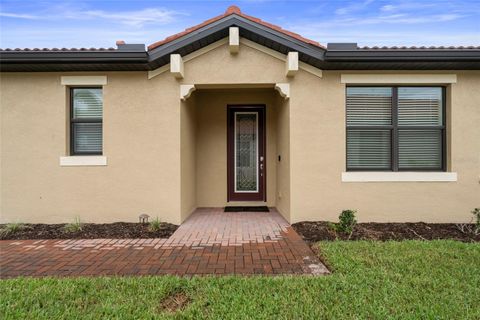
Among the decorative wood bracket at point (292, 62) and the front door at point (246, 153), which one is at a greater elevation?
the decorative wood bracket at point (292, 62)

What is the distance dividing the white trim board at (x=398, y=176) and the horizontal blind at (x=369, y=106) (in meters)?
1.18

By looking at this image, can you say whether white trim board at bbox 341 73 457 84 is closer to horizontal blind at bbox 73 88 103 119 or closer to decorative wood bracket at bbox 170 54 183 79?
decorative wood bracket at bbox 170 54 183 79

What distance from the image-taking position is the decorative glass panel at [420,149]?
20.6ft

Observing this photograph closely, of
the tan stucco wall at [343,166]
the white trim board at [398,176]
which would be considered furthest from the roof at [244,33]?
the white trim board at [398,176]

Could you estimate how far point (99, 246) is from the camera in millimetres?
4715

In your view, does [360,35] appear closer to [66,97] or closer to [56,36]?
[66,97]

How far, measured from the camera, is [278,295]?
294 cm

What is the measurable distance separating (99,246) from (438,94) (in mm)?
7919

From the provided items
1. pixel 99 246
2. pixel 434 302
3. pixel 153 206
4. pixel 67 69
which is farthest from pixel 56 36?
pixel 434 302

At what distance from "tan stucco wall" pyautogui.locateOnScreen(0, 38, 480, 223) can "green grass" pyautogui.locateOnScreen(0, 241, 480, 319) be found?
8.26 ft

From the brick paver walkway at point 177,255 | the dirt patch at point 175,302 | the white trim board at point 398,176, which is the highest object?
the white trim board at point 398,176

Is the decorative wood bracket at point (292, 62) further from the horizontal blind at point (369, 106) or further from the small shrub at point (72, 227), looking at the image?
the small shrub at point (72, 227)

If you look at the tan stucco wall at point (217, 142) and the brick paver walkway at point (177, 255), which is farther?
the tan stucco wall at point (217, 142)

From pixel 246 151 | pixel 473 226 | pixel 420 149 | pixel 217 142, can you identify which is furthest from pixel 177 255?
pixel 473 226
